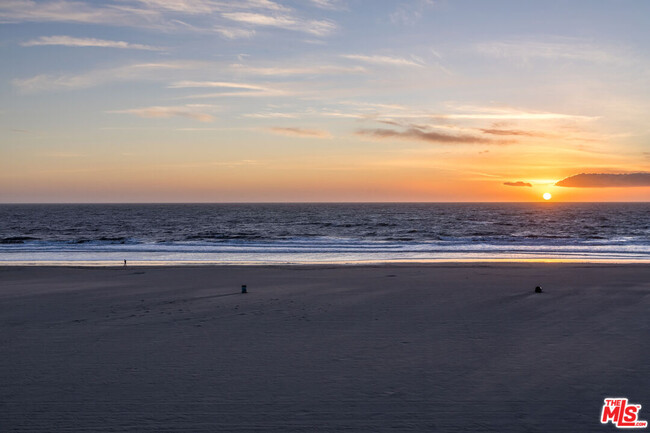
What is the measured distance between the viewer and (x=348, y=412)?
6094mm

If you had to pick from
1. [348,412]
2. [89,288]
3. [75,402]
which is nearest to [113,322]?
[75,402]

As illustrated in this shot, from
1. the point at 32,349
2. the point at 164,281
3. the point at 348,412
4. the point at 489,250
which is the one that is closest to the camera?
the point at 348,412

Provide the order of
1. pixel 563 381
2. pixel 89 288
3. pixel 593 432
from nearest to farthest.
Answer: pixel 593 432, pixel 563 381, pixel 89 288

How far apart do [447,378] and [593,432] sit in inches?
77.1

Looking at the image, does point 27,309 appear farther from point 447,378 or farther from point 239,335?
point 447,378

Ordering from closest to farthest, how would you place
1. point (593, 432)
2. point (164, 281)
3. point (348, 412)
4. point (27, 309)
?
1. point (593, 432)
2. point (348, 412)
3. point (27, 309)
4. point (164, 281)

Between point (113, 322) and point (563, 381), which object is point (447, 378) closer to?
point (563, 381)

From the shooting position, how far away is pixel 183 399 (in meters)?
6.46

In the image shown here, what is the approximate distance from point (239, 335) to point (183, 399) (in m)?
3.01

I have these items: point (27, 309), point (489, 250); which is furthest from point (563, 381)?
point (489, 250)

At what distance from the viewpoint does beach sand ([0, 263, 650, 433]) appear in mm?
6020

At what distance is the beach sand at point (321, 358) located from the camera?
19.7 feet

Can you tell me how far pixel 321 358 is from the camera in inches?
318

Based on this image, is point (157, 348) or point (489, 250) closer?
point (157, 348)
